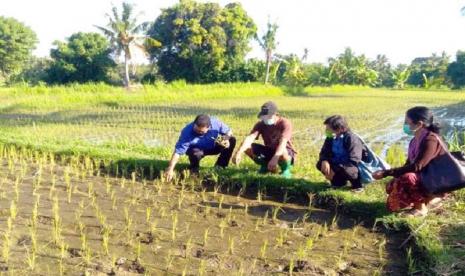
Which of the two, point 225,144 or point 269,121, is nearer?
point 269,121

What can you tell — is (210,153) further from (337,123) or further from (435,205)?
(435,205)

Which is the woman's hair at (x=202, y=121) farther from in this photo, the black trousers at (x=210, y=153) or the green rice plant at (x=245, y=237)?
the green rice plant at (x=245, y=237)

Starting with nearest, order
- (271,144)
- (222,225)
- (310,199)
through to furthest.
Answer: (222,225), (310,199), (271,144)

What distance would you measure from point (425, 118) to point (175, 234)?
94.5 inches

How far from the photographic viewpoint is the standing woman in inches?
157

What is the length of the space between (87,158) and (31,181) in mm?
992

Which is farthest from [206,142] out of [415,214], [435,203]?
[435,203]

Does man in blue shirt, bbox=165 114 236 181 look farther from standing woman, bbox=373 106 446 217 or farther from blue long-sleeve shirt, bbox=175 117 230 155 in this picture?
standing woman, bbox=373 106 446 217

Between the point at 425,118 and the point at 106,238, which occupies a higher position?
the point at 425,118

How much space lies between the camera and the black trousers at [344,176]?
4.73m

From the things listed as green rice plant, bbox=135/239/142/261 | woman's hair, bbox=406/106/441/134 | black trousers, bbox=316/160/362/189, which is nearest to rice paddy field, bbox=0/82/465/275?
green rice plant, bbox=135/239/142/261

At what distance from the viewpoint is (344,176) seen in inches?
191

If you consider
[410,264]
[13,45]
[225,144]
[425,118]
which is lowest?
[410,264]

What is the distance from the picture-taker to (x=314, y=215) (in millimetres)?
4562
